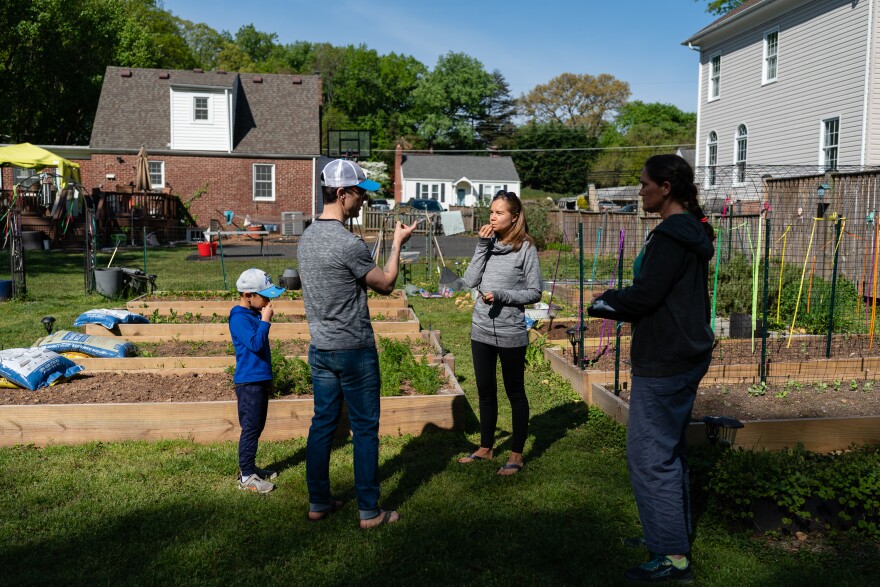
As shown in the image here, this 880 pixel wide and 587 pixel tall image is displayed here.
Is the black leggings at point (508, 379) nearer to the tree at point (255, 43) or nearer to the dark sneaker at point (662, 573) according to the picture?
the dark sneaker at point (662, 573)

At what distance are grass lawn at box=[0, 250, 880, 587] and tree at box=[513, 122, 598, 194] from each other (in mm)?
57977

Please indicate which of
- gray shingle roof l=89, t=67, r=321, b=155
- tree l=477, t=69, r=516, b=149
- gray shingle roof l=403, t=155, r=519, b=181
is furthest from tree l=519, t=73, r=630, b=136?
gray shingle roof l=89, t=67, r=321, b=155

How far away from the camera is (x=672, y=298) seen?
3.29 m

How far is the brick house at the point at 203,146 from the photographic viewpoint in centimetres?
3002

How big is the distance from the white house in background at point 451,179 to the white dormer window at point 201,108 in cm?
2237

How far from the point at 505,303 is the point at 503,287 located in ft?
0.46

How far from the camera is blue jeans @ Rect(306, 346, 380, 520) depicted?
389 centimetres

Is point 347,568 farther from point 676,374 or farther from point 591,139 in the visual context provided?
point 591,139

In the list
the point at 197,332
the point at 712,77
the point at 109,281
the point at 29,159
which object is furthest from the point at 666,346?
the point at 712,77

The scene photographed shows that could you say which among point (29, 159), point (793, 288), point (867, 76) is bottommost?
point (793, 288)

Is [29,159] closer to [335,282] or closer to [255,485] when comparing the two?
[255,485]

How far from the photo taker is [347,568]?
359 cm

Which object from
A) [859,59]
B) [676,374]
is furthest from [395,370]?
[859,59]

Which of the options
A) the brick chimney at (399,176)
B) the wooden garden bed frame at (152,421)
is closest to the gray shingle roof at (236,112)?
the brick chimney at (399,176)
